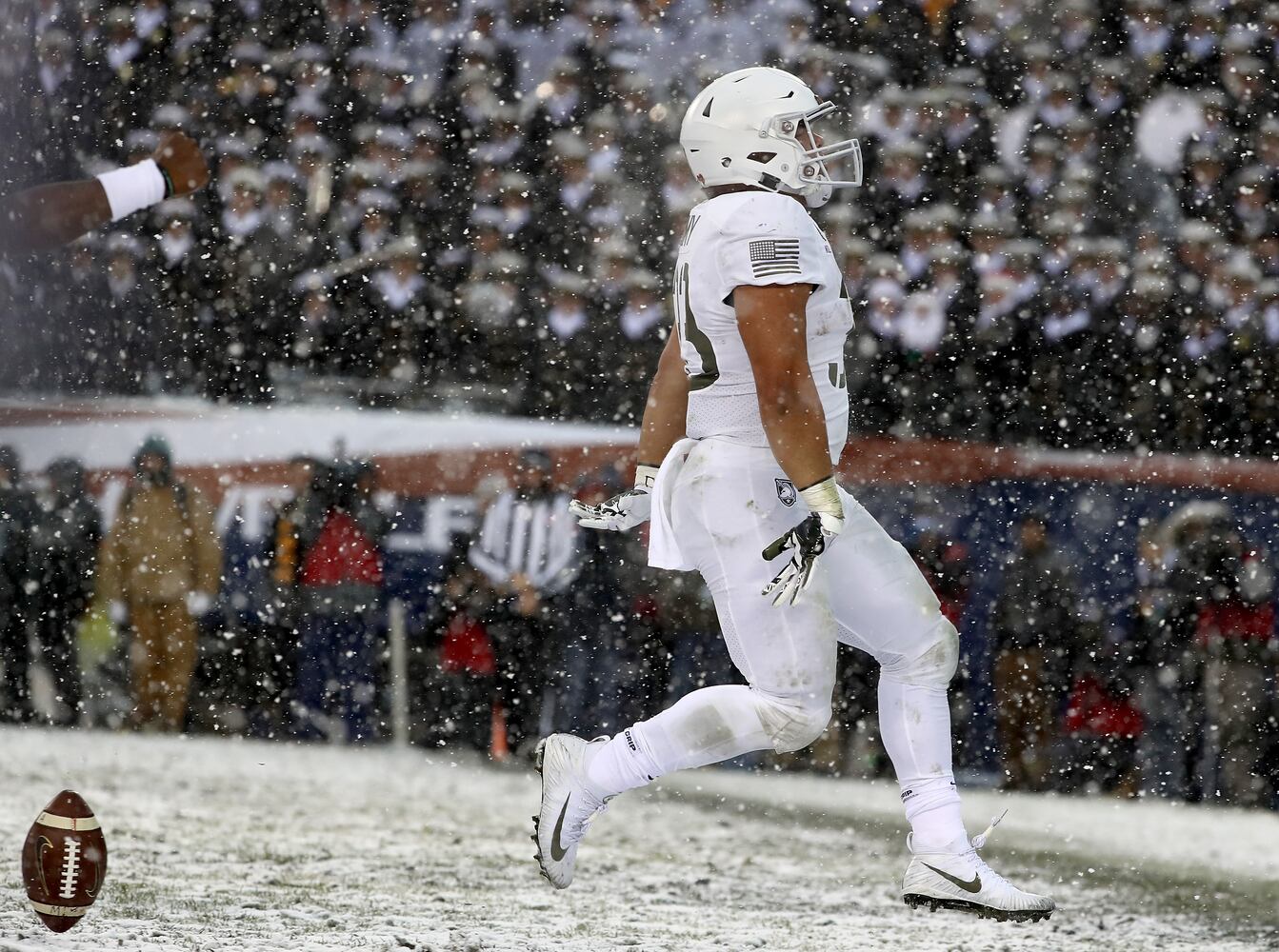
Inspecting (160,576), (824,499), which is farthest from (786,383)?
(160,576)

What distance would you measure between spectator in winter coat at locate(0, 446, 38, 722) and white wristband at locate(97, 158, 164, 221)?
4.20 metres

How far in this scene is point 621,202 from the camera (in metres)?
10.2

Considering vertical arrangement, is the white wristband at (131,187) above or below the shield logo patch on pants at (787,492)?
above

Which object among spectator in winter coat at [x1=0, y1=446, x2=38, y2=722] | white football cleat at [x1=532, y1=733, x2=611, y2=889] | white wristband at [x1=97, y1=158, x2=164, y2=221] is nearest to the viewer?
white football cleat at [x1=532, y1=733, x2=611, y2=889]

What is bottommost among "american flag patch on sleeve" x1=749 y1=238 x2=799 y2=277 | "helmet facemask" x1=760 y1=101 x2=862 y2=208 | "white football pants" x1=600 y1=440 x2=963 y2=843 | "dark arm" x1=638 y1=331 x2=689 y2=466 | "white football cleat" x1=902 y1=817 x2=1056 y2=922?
"white football cleat" x1=902 y1=817 x2=1056 y2=922

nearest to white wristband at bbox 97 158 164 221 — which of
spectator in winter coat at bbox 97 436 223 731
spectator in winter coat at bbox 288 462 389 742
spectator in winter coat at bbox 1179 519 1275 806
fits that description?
spectator in winter coat at bbox 288 462 389 742

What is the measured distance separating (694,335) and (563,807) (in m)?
0.96

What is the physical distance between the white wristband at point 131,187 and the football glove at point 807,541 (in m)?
2.28

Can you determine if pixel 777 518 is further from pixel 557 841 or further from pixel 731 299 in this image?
Answer: pixel 557 841

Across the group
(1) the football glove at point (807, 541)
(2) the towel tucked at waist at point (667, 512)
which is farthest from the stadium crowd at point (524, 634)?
(1) the football glove at point (807, 541)

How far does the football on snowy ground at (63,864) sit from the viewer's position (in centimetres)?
345

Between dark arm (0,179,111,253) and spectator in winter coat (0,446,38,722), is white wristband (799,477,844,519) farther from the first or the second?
spectator in winter coat (0,446,38,722)

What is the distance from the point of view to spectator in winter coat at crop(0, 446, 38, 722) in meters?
8.30

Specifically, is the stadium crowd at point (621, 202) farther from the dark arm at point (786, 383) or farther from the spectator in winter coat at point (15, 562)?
the dark arm at point (786, 383)
